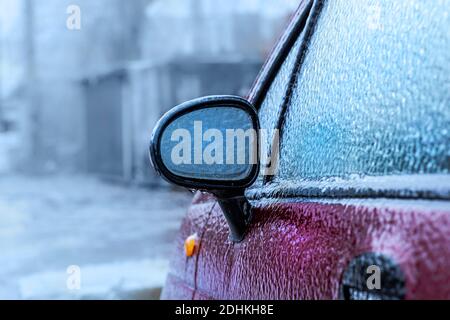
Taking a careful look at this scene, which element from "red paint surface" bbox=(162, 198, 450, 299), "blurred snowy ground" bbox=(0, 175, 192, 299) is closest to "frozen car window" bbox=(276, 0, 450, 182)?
"red paint surface" bbox=(162, 198, 450, 299)

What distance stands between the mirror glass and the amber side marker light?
65 cm

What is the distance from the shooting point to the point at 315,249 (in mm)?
1537

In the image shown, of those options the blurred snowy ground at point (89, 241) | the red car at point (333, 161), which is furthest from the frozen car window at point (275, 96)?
the blurred snowy ground at point (89, 241)

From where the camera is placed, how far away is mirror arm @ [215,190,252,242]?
1897mm

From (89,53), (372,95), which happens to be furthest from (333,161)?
(89,53)

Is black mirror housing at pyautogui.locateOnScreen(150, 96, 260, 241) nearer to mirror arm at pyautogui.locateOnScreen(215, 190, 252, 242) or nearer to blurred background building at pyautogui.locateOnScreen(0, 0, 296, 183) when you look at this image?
mirror arm at pyautogui.locateOnScreen(215, 190, 252, 242)

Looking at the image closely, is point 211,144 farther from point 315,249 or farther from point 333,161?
point 315,249

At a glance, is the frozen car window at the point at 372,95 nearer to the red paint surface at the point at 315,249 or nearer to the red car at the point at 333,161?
the red car at the point at 333,161

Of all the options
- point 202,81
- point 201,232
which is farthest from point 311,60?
point 202,81

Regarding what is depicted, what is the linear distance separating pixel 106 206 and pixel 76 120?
13.8 meters

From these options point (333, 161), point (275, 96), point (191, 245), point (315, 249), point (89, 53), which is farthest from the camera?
point (89, 53)

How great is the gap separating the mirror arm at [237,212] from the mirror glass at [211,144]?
9 centimetres

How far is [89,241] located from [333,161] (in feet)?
27.3

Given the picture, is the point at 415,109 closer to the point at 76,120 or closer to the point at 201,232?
the point at 201,232
